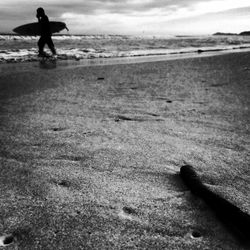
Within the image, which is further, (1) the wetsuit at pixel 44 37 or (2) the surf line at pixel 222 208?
(1) the wetsuit at pixel 44 37

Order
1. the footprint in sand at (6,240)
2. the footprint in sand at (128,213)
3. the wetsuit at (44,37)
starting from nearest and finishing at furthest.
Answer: the footprint in sand at (6,240) < the footprint in sand at (128,213) < the wetsuit at (44,37)

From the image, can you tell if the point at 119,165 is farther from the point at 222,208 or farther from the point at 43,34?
the point at 43,34

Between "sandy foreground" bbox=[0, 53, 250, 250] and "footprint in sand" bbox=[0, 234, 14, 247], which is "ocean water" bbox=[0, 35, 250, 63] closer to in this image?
"sandy foreground" bbox=[0, 53, 250, 250]

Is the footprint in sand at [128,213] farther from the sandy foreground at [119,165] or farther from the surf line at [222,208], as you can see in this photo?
the surf line at [222,208]

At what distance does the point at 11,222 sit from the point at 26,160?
77 centimetres

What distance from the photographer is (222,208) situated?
153 centimetres

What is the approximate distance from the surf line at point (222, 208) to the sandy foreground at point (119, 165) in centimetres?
4

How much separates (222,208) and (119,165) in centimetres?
86

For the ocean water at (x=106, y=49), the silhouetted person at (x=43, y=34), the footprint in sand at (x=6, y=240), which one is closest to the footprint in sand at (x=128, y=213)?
the footprint in sand at (x=6, y=240)

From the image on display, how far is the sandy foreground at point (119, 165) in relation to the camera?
4.73ft

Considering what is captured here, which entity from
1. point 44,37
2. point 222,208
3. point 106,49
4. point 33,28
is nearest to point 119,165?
point 222,208

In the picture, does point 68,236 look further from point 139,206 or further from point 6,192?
point 6,192

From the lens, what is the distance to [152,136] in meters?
2.66

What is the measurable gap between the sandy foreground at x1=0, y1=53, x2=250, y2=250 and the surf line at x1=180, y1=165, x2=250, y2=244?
40mm
